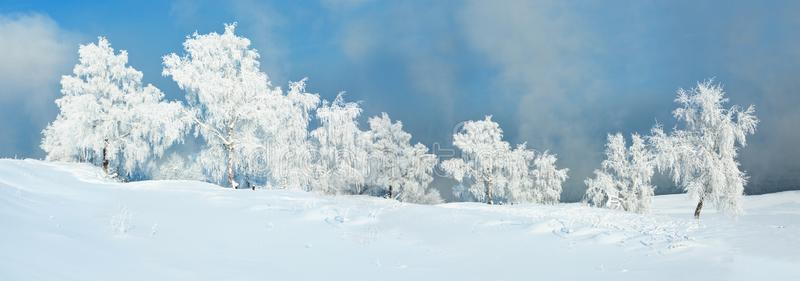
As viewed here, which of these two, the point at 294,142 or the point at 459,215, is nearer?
the point at 459,215

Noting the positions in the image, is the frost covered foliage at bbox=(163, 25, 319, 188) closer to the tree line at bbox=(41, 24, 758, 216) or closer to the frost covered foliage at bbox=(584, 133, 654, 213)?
the tree line at bbox=(41, 24, 758, 216)

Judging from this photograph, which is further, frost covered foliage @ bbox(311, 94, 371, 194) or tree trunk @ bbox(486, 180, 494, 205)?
tree trunk @ bbox(486, 180, 494, 205)

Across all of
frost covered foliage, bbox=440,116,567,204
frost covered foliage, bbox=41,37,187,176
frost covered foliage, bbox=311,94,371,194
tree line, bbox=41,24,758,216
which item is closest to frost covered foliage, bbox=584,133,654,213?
tree line, bbox=41,24,758,216

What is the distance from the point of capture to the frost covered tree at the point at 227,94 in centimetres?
2878

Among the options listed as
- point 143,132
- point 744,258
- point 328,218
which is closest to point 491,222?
point 328,218

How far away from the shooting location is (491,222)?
517 inches

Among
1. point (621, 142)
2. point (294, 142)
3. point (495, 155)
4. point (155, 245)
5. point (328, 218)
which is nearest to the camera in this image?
point (155, 245)

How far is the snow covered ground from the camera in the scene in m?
7.14

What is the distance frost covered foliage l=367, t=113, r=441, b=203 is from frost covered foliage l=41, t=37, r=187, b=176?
17.9 metres

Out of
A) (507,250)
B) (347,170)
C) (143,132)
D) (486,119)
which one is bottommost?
(507,250)

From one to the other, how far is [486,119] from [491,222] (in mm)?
37235

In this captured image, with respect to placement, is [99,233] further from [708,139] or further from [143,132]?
[708,139]

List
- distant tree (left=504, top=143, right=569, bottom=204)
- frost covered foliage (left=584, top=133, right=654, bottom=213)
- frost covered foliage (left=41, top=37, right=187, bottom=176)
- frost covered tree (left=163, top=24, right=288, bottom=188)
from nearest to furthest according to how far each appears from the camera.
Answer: frost covered tree (left=163, top=24, right=288, bottom=188) → frost covered foliage (left=41, top=37, right=187, bottom=176) → frost covered foliage (left=584, top=133, right=654, bottom=213) → distant tree (left=504, top=143, right=569, bottom=204)

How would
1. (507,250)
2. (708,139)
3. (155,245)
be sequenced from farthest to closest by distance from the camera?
(708,139) < (507,250) < (155,245)
